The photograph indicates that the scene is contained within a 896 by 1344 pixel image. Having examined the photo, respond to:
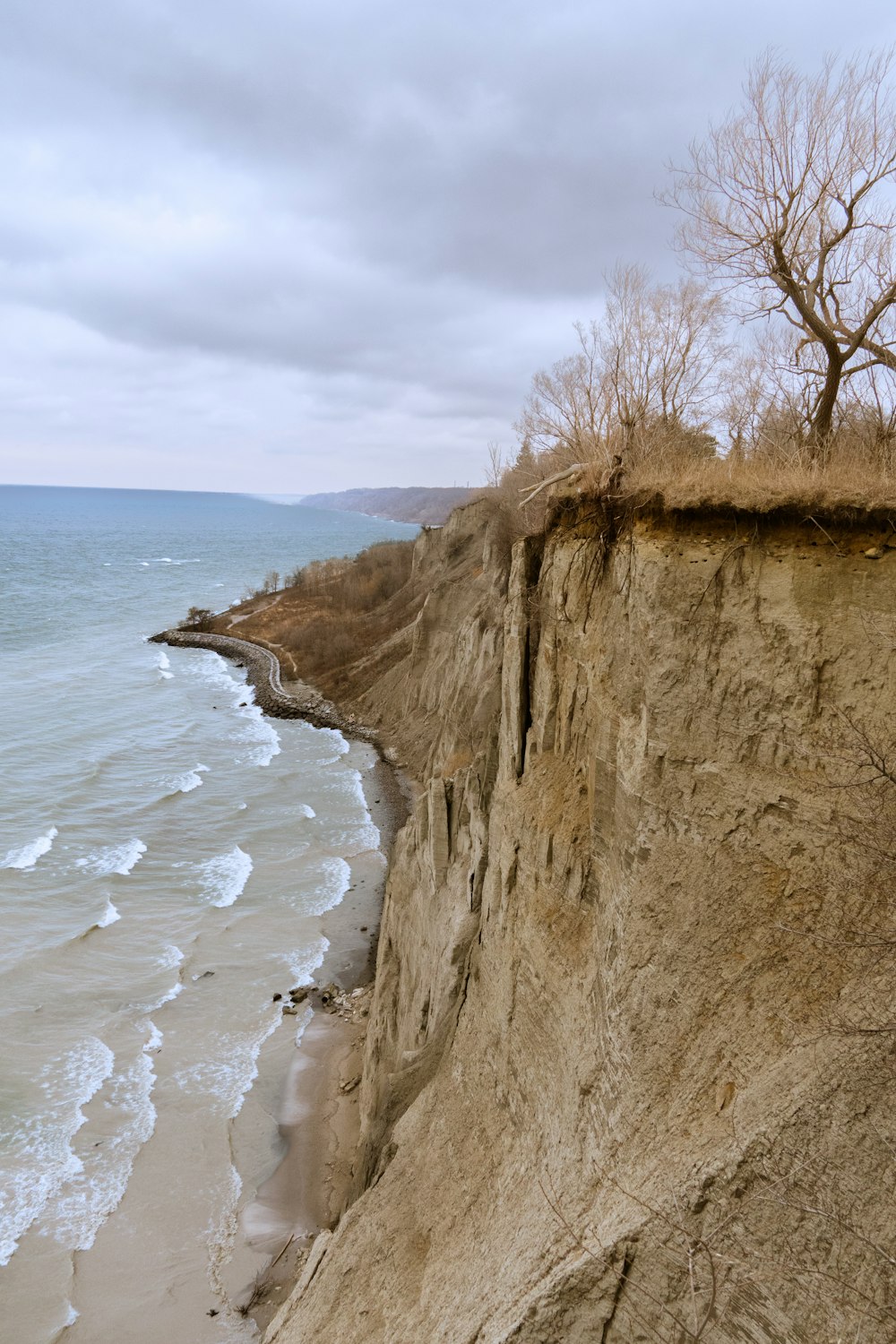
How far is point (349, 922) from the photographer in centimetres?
2439

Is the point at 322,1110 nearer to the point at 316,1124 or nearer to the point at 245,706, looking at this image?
the point at 316,1124

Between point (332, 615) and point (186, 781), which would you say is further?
point (332, 615)

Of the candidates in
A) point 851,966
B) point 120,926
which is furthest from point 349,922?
point 851,966

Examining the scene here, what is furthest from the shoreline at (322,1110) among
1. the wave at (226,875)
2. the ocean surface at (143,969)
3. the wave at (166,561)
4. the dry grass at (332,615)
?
the wave at (166,561)

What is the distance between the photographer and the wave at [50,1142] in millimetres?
14719

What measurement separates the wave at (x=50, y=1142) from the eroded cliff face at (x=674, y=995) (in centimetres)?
657

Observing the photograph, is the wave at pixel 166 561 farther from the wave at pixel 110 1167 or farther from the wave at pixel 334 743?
the wave at pixel 110 1167

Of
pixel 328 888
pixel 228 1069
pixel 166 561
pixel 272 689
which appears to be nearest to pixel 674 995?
pixel 228 1069

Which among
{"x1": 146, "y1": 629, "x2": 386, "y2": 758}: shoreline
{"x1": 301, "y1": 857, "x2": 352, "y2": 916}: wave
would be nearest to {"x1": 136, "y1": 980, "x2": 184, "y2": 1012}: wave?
{"x1": 301, "y1": 857, "x2": 352, "y2": 916}: wave

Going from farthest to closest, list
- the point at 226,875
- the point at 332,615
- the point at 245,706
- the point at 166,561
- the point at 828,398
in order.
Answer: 1. the point at 166,561
2. the point at 332,615
3. the point at 245,706
4. the point at 226,875
5. the point at 828,398

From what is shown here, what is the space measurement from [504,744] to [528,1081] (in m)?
4.65

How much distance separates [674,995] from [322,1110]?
1282cm

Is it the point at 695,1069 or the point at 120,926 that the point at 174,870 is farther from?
the point at 695,1069

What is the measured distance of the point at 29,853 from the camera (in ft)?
91.0
